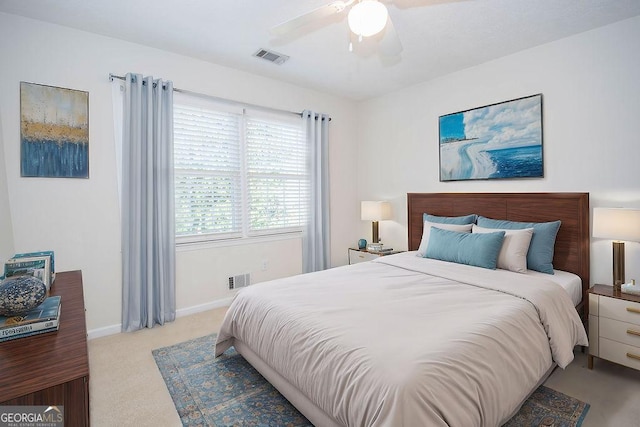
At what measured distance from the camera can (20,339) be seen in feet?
3.94

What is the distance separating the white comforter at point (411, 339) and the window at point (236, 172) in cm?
145

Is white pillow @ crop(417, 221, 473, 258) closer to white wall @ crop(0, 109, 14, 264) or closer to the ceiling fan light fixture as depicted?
the ceiling fan light fixture

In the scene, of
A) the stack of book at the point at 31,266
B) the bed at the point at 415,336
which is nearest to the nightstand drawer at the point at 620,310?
the bed at the point at 415,336

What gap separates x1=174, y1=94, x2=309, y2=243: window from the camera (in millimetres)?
3373

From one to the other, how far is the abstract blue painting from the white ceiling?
612 millimetres

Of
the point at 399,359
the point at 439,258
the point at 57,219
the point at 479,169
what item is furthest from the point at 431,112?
the point at 57,219

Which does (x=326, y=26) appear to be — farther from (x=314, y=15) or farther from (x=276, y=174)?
(x=276, y=174)

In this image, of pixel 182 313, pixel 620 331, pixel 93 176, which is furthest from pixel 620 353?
pixel 93 176

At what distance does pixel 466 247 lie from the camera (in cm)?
290

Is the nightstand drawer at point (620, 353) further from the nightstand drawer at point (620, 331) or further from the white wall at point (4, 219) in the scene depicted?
the white wall at point (4, 219)

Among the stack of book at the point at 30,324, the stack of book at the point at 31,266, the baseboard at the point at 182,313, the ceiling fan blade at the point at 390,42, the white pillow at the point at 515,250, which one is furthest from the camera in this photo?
the baseboard at the point at 182,313

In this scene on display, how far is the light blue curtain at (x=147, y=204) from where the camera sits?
9.75 ft

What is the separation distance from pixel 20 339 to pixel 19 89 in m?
2.35

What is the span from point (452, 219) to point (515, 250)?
2.70 ft
